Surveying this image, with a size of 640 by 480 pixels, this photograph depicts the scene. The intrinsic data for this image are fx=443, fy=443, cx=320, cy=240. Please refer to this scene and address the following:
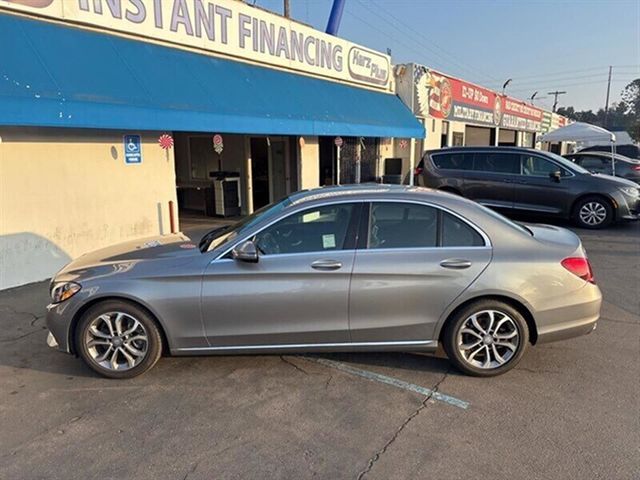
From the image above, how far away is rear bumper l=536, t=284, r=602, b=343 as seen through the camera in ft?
11.6

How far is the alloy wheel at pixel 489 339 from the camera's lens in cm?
357

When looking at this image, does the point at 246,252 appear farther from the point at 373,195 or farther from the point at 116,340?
the point at 116,340

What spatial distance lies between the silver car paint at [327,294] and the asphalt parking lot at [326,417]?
315mm

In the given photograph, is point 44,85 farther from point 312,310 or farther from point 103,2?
point 312,310

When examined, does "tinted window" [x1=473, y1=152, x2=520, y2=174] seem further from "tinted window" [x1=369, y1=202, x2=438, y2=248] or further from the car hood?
the car hood

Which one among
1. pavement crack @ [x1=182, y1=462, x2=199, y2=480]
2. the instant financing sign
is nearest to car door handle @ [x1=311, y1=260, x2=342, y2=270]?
pavement crack @ [x1=182, y1=462, x2=199, y2=480]

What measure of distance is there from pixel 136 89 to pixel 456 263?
5305mm

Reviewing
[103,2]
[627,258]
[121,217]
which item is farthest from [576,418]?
[103,2]

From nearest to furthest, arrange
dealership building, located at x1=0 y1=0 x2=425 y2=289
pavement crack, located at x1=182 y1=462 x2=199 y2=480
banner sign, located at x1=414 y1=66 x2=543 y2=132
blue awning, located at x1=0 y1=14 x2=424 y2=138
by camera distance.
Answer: pavement crack, located at x1=182 y1=462 x2=199 y2=480 < blue awning, located at x1=0 y1=14 x2=424 y2=138 < dealership building, located at x1=0 y1=0 x2=425 y2=289 < banner sign, located at x1=414 y1=66 x2=543 y2=132

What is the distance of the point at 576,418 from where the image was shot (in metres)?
3.07

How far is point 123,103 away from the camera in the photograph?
6.10m

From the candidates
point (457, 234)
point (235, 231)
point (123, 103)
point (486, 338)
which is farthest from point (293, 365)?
point (123, 103)

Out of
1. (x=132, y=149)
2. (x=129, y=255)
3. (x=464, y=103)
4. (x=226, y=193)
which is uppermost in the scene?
(x=464, y=103)

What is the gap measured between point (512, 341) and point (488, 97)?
21.5 m
